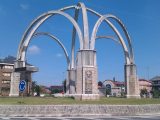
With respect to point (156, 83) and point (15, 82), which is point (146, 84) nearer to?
point (156, 83)

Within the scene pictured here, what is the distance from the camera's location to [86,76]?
34.7 m

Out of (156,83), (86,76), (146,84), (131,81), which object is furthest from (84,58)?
(146,84)

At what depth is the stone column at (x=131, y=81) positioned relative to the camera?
45.3 m

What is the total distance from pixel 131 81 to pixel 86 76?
12733 mm

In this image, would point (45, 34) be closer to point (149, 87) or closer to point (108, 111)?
point (108, 111)

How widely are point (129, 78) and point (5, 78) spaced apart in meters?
55.5

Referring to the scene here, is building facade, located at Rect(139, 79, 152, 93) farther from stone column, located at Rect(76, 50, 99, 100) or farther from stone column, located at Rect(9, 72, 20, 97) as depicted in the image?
stone column, located at Rect(76, 50, 99, 100)

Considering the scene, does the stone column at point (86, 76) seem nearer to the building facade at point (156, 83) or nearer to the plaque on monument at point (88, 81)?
the plaque on monument at point (88, 81)

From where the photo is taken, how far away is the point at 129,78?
45.6 meters

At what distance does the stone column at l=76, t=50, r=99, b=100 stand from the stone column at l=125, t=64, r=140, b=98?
38.0ft

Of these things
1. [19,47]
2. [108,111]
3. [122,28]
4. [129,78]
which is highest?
[122,28]

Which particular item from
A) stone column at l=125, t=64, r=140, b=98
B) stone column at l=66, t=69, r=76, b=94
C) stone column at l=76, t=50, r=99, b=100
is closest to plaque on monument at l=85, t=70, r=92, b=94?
stone column at l=76, t=50, r=99, b=100

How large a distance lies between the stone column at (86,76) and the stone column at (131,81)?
11.6m

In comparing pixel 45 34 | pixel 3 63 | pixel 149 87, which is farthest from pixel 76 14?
pixel 149 87
